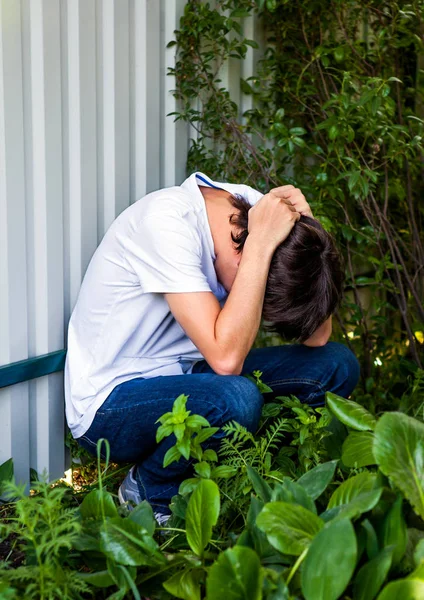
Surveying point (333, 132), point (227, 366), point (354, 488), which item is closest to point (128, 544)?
point (354, 488)

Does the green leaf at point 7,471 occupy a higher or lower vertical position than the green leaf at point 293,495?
lower

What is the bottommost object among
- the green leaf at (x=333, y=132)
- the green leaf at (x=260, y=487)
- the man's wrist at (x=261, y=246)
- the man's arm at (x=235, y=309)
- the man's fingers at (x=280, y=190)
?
the green leaf at (x=260, y=487)

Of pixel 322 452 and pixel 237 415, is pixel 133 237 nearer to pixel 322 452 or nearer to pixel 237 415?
pixel 237 415

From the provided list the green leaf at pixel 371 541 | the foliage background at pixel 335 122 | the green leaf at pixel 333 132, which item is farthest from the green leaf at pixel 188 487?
the green leaf at pixel 333 132

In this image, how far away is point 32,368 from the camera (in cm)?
229

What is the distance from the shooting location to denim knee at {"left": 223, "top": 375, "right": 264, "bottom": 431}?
82.7 inches

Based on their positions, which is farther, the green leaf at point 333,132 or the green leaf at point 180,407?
the green leaf at point 333,132

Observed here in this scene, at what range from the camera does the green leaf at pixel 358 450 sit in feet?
5.91

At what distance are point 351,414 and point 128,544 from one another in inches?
26.2

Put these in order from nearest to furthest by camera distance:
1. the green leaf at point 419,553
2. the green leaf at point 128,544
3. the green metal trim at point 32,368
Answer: the green leaf at point 419,553 < the green leaf at point 128,544 < the green metal trim at point 32,368

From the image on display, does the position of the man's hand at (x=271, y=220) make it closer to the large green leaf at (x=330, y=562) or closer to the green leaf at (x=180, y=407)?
the green leaf at (x=180, y=407)

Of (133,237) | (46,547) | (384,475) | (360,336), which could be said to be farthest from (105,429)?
(360,336)

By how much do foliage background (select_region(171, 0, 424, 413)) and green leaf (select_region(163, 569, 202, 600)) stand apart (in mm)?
1531

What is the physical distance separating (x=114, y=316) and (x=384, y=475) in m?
0.99
